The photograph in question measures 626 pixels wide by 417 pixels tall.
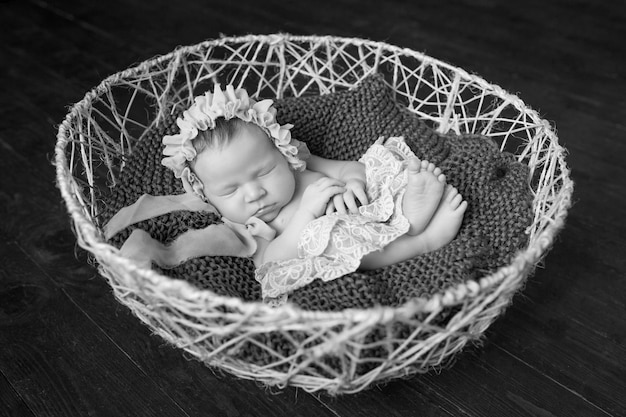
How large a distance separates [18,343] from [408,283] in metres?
0.62

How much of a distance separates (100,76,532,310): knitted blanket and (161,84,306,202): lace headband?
0.09m

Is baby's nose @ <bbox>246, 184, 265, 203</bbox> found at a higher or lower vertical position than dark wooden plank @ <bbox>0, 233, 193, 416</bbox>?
higher

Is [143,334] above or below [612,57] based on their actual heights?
below

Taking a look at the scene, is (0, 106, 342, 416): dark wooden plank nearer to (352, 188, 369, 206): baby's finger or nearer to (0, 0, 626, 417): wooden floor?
(0, 0, 626, 417): wooden floor

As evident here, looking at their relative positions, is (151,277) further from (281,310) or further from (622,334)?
(622,334)

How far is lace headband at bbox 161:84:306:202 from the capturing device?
3.10ft

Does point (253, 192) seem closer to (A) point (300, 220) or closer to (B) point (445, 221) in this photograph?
(A) point (300, 220)

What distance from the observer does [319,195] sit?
3.27 feet

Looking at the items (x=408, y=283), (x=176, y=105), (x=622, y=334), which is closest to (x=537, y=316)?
(x=622, y=334)

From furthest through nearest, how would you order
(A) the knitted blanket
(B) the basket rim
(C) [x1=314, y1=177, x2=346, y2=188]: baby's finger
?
(C) [x1=314, y1=177, x2=346, y2=188]: baby's finger, (A) the knitted blanket, (B) the basket rim

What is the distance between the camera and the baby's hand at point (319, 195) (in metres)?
0.99

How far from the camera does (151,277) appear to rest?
0.70 metres

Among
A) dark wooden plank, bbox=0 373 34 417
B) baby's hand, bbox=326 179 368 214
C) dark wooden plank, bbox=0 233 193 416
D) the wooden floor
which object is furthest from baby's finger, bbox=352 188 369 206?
dark wooden plank, bbox=0 373 34 417

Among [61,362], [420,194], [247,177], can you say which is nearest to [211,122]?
[247,177]
